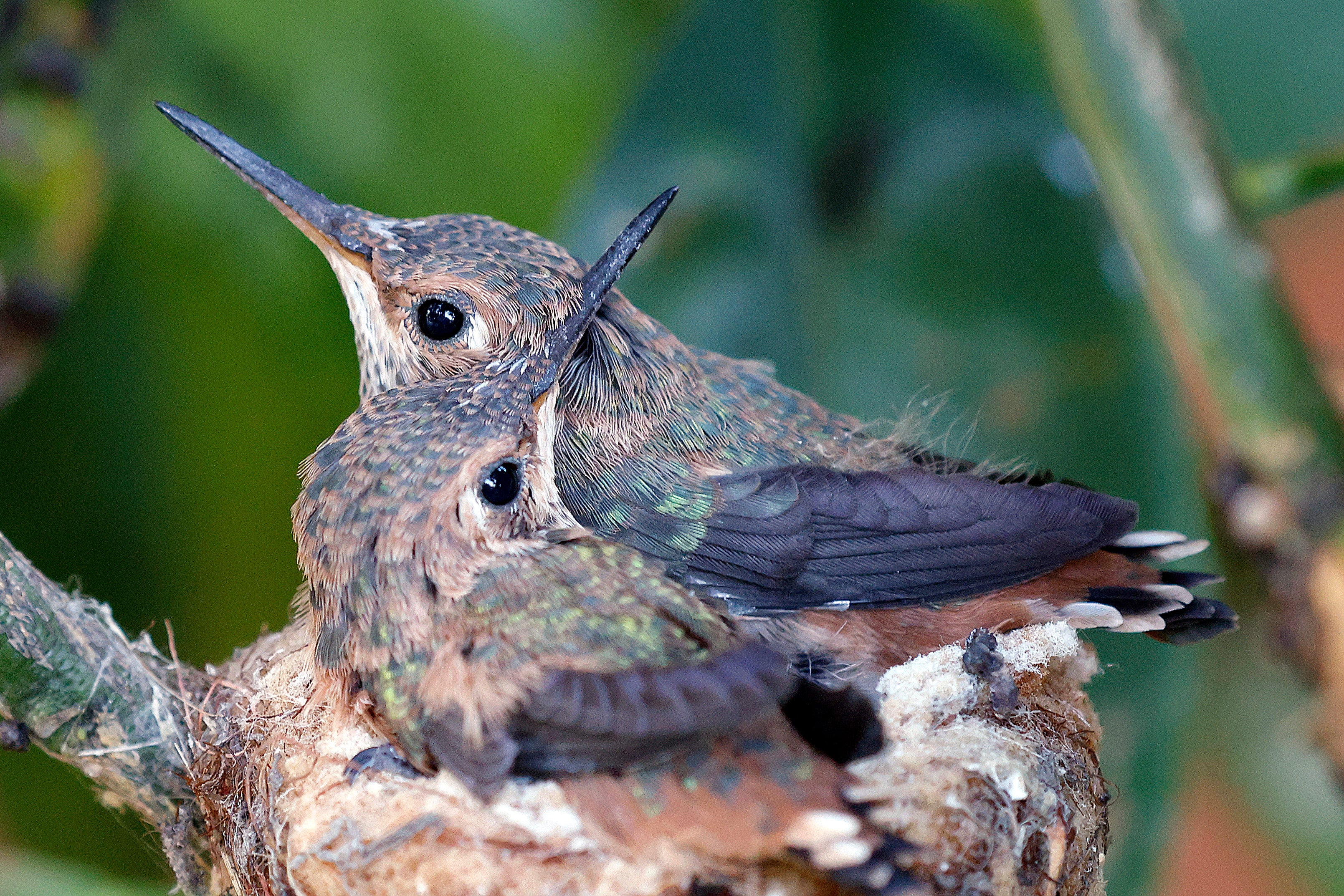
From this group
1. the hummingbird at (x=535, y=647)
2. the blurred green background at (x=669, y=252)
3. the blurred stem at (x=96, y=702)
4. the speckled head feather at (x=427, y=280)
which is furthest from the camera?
the blurred green background at (x=669, y=252)

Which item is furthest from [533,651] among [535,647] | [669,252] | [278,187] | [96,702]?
[669,252]

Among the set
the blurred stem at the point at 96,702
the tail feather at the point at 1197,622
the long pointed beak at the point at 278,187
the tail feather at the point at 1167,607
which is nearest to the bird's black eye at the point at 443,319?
the long pointed beak at the point at 278,187

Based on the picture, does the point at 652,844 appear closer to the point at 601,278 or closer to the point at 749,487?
the point at 749,487

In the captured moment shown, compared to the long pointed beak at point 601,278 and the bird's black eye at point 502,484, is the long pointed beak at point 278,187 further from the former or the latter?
the bird's black eye at point 502,484

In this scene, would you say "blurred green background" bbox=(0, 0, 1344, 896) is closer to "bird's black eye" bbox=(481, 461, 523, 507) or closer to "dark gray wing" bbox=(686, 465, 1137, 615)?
"dark gray wing" bbox=(686, 465, 1137, 615)

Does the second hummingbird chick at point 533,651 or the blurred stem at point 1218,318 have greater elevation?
the blurred stem at point 1218,318

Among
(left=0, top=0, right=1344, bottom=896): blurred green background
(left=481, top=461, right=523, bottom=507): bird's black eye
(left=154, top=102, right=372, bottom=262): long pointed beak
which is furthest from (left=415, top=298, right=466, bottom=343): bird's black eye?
(left=0, top=0, right=1344, bottom=896): blurred green background

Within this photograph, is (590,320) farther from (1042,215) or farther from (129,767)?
(1042,215)
